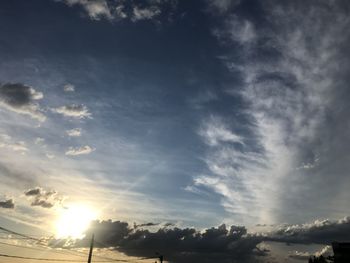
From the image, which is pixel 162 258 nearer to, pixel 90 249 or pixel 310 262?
pixel 90 249

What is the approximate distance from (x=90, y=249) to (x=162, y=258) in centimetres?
1999

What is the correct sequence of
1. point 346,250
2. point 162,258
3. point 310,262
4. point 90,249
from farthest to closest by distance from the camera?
1. point 310,262
2. point 346,250
3. point 162,258
4. point 90,249

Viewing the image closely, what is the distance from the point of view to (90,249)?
51281 millimetres

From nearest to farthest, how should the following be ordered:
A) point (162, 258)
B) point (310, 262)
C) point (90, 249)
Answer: point (90, 249) → point (162, 258) → point (310, 262)

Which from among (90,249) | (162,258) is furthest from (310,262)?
(90,249)

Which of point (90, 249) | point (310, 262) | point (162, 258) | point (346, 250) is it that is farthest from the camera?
point (310, 262)

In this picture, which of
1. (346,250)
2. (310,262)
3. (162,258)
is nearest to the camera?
(162,258)

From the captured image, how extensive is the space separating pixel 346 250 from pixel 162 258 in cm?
3882

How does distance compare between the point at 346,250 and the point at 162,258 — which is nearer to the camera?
the point at 162,258

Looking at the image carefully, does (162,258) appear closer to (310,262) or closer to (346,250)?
(346,250)

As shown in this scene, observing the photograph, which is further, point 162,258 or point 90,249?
point 162,258

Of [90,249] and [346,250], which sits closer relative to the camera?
[90,249]

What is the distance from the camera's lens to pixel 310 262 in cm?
10275

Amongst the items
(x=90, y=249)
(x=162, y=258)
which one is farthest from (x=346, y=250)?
(x=90, y=249)
